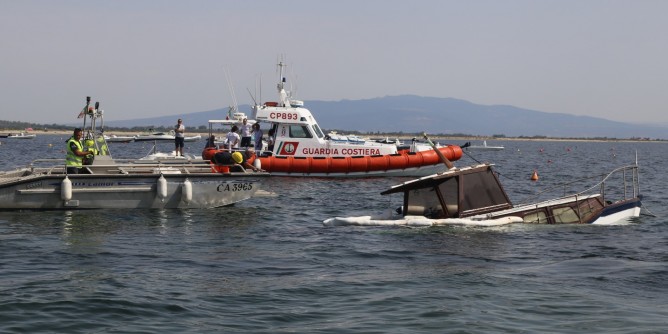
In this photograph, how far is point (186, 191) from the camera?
2002 centimetres

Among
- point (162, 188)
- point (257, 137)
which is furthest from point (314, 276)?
point (257, 137)

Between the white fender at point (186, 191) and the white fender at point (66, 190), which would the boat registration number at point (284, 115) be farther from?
the white fender at point (66, 190)

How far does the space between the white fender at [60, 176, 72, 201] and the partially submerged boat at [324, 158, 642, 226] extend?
5.91 m

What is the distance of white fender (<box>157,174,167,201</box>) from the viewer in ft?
64.7

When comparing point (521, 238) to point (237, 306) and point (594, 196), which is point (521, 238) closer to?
point (594, 196)

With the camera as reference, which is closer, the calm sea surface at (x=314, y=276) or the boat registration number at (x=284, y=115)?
the calm sea surface at (x=314, y=276)

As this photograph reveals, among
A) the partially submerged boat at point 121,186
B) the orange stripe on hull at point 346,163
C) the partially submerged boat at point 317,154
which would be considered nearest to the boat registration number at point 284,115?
the partially submerged boat at point 317,154

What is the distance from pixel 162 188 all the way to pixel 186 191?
0.59 m

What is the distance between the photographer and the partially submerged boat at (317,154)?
32.5 metres

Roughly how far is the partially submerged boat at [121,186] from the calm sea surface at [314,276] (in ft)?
1.23

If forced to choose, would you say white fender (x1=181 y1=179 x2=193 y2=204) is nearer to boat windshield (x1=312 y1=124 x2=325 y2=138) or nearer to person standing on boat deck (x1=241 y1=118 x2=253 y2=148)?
person standing on boat deck (x1=241 y1=118 x2=253 y2=148)

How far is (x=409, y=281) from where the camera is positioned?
12539mm

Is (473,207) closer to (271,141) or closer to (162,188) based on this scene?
(162,188)

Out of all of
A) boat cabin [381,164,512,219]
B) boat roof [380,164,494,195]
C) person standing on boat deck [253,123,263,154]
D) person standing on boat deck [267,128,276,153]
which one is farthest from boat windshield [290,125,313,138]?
boat roof [380,164,494,195]
